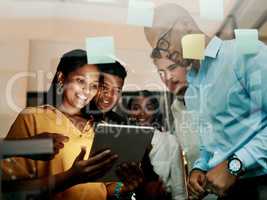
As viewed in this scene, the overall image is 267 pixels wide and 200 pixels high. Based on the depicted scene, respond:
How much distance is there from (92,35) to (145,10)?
235 mm

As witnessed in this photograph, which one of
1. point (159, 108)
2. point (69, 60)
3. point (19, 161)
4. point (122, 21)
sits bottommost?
point (19, 161)

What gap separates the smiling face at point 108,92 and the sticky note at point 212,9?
1.42 feet

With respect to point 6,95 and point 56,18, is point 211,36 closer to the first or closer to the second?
point 56,18

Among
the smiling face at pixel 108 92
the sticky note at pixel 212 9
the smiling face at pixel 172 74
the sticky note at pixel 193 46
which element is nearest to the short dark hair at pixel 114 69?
the smiling face at pixel 108 92

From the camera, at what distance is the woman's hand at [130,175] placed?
1.88m

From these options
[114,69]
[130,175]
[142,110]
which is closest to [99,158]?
[130,175]

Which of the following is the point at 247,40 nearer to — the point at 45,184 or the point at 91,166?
the point at 91,166

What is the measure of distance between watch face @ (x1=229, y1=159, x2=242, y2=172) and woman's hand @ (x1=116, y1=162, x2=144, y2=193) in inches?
13.2

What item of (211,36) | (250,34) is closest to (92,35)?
(211,36)

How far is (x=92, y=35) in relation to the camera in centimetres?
196

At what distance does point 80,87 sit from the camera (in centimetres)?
192

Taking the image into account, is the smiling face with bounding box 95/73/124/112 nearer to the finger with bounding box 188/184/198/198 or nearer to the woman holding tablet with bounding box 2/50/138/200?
the woman holding tablet with bounding box 2/50/138/200

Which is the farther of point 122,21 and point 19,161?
point 122,21

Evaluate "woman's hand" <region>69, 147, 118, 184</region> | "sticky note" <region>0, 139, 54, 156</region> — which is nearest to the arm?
"woman's hand" <region>69, 147, 118, 184</region>
